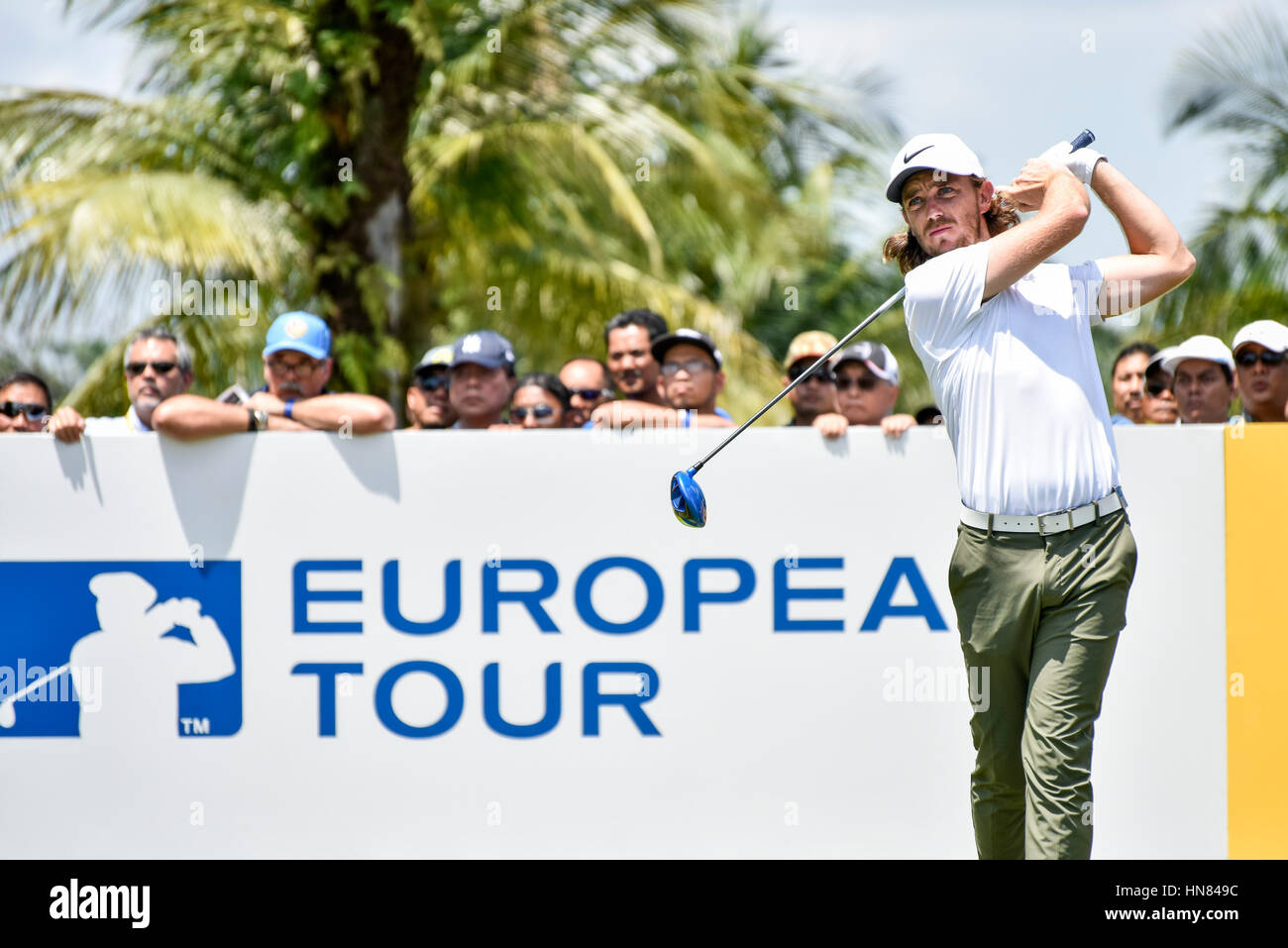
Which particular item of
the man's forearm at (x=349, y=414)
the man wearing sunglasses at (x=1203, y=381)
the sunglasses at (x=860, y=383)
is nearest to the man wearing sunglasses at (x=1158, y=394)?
the man wearing sunglasses at (x=1203, y=381)

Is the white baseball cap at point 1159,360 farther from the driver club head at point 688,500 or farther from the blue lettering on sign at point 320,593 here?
the blue lettering on sign at point 320,593

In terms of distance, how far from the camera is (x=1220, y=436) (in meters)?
4.16

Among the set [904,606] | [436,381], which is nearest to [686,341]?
[436,381]

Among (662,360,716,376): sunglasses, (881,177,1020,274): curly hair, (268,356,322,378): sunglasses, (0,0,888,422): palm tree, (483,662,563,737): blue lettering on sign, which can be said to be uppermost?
(0,0,888,422): palm tree

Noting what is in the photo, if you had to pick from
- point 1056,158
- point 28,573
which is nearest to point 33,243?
point 28,573

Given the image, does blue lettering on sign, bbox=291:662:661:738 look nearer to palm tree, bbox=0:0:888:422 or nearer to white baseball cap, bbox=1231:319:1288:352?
white baseball cap, bbox=1231:319:1288:352

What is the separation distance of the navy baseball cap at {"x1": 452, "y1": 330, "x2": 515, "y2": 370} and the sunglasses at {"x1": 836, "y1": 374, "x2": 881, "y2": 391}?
1.21 meters

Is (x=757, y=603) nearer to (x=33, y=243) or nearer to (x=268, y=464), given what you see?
(x=268, y=464)

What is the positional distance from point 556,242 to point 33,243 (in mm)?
3839

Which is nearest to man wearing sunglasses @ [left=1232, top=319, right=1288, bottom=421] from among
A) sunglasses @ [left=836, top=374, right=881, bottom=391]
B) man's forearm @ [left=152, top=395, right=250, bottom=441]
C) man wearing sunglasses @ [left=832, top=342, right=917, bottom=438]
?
man wearing sunglasses @ [left=832, top=342, right=917, bottom=438]

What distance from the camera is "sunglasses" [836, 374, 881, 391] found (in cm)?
481

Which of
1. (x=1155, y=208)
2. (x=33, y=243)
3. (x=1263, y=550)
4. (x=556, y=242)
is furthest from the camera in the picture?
(x=556, y=242)

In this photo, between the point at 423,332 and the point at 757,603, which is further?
the point at 423,332

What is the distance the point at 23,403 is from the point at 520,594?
7.52 feet
